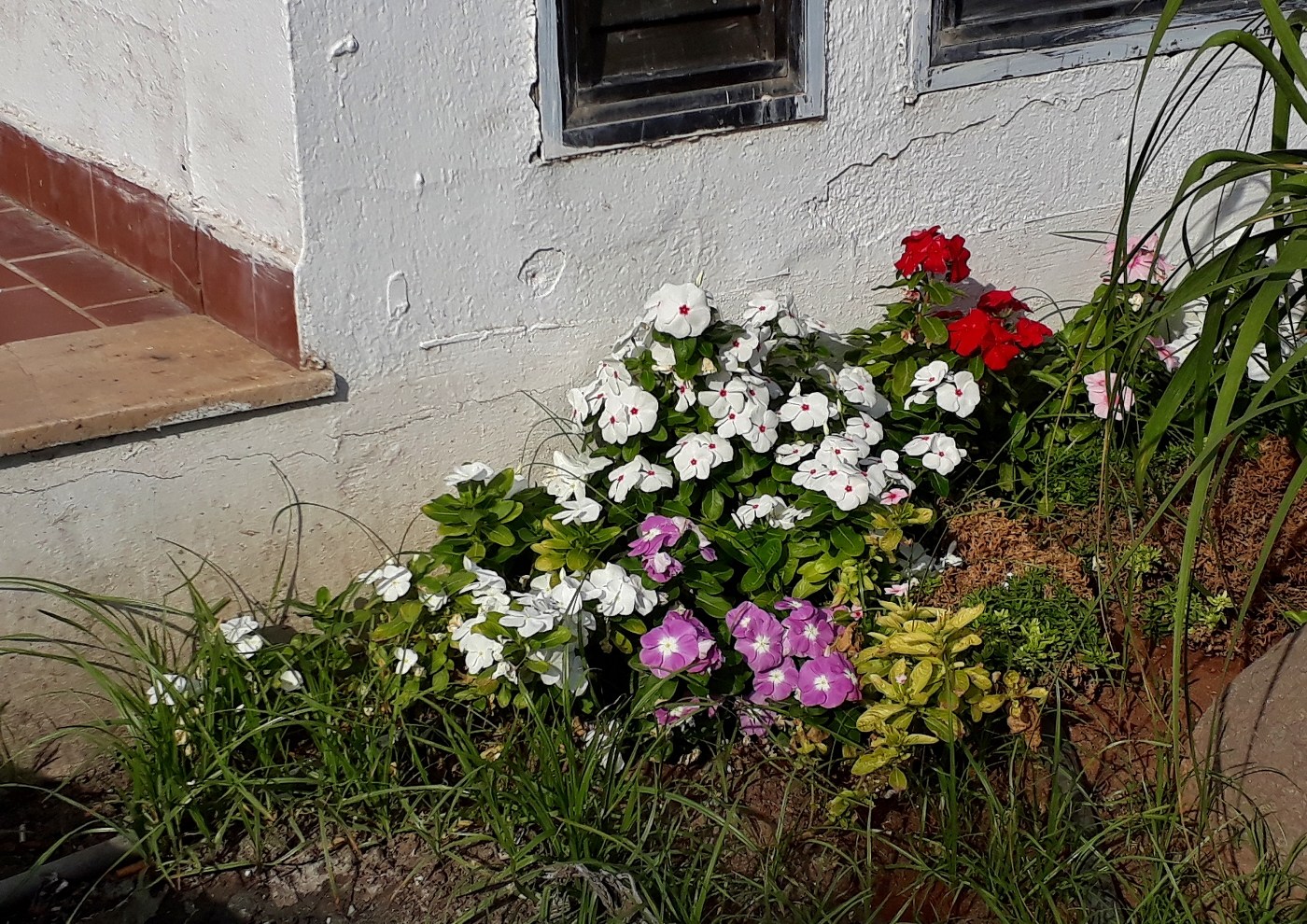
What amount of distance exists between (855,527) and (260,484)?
120 cm

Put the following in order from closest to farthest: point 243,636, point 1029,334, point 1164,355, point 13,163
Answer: point 243,636, point 1029,334, point 1164,355, point 13,163

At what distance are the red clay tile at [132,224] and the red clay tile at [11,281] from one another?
22 centimetres

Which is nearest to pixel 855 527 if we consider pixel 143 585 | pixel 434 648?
pixel 434 648

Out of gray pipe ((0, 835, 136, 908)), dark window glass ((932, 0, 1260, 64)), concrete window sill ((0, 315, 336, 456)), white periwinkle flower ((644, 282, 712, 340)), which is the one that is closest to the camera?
gray pipe ((0, 835, 136, 908))

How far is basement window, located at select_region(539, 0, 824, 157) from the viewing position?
2.73 metres

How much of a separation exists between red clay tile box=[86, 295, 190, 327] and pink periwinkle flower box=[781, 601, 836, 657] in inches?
59.4

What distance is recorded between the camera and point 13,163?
12.0 feet

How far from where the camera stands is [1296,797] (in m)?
2.29

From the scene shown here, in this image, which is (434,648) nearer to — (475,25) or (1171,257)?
(475,25)

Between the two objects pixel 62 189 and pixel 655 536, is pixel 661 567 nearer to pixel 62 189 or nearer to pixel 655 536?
pixel 655 536

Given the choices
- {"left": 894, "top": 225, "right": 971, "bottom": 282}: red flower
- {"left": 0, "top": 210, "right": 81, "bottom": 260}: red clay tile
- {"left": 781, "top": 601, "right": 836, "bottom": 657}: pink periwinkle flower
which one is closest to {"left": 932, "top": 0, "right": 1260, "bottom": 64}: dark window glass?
{"left": 894, "top": 225, "right": 971, "bottom": 282}: red flower

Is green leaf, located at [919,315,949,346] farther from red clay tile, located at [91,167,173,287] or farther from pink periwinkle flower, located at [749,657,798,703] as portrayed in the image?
red clay tile, located at [91,167,173,287]

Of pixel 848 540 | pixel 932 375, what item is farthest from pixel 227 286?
pixel 932 375

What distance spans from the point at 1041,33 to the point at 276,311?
1.97 metres
